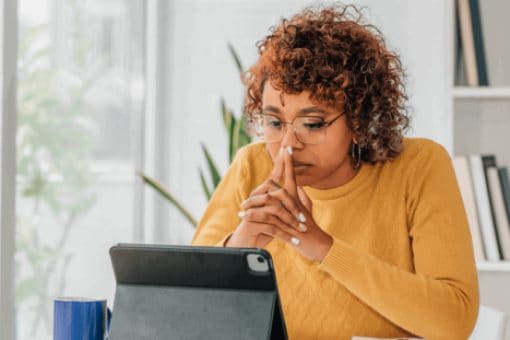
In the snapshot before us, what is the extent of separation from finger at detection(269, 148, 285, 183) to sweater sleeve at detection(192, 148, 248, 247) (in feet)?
0.78

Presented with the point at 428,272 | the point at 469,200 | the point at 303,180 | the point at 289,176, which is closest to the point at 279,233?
the point at 289,176

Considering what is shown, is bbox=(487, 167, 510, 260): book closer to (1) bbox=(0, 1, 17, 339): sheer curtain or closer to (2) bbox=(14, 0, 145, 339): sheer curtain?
(2) bbox=(14, 0, 145, 339): sheer curtain

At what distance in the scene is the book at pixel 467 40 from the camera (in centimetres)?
309

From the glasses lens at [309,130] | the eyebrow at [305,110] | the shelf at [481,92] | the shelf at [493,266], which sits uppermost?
the shelf at [481,92]

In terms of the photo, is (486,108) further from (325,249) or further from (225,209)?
(325,249)

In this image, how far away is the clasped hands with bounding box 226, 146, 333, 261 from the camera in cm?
142

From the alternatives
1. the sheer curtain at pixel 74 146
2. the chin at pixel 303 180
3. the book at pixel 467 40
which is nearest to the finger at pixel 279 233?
the chin at pixel 303 180

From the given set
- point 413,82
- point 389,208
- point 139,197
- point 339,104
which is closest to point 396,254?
point 389,208

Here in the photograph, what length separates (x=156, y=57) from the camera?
148 inches

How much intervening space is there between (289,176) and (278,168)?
0.04m

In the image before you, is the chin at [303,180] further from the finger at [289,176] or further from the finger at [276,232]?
the finger at [276,232]

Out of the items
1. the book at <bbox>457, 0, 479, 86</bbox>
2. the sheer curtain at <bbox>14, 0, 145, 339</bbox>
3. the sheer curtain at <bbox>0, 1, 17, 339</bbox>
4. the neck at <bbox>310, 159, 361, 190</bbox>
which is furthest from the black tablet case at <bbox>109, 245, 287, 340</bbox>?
the book at <bbox>457, 0, 479, 86</bbox>

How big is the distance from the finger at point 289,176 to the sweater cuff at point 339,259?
0.11m

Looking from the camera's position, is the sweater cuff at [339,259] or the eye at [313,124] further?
the eye at [313,124]
